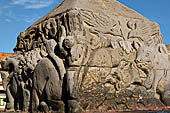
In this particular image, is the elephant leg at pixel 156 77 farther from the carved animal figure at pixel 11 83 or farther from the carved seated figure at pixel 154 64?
the carved animal figure at pixel 11 83

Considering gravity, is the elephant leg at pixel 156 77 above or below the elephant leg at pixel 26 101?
above

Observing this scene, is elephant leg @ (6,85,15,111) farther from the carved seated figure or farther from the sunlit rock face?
the carved seated figure

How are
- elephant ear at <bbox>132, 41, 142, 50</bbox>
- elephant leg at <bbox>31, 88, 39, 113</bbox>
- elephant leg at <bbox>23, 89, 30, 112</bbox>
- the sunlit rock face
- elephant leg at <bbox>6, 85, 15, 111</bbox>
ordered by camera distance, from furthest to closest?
elephant leg at <bbox>6, 85, 15, 111</bbox> → elephant ear at <bbox>132, 41, 142, 50</bbox> → elephant leg at <bbox>23, 89, 30, 112</bbox> → elephant leg at <bbox>31, 88, 39, 113</bbox> → the sunlit rock face

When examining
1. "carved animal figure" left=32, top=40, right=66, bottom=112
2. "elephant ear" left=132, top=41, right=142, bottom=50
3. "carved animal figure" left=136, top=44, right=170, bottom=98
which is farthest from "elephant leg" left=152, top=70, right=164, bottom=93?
"carved animal figure" left=32, top=40, right=66, bottom=112

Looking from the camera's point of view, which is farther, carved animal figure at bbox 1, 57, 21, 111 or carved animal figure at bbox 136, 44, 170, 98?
carved animal figure at bbox 1, 57, 21, 111

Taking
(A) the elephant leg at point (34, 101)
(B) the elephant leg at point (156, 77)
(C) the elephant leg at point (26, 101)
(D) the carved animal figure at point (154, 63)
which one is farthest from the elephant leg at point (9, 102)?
(B) the elephant leg at point (156, 77)

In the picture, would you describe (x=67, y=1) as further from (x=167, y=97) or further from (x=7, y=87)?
(x=167, y=97)

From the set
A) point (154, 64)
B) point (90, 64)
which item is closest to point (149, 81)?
point (154, 64)

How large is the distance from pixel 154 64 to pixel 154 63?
0.02 meters

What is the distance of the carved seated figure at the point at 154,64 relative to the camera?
616cm

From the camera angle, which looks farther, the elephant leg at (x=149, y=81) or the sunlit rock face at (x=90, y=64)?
the elephant leg at (x=149, y=81)

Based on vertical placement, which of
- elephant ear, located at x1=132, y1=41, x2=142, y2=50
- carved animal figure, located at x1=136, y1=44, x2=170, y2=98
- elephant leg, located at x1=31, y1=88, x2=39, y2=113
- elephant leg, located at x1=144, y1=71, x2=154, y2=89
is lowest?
elephant leg, located at x1=31, y1=88, x2=39, y2=113

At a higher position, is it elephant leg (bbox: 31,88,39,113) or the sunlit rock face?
the sunlit rock face

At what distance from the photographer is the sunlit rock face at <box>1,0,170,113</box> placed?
5.27 meters
